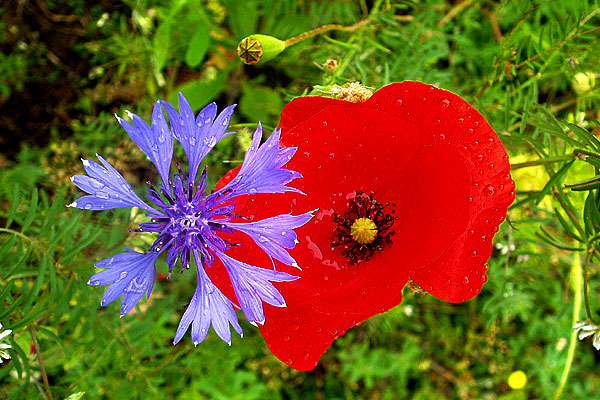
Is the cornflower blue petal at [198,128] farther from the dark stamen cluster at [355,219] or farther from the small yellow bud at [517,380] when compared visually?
the small yellow bud at [517,380]

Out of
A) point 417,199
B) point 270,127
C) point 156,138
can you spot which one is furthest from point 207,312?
point 270,127

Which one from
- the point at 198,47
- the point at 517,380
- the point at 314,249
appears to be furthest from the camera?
the point at 517,380

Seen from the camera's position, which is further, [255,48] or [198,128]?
[255,48]

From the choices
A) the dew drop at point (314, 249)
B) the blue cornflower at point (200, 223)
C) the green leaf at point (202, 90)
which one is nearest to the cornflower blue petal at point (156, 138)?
the blue cornflower at point (200, 223)

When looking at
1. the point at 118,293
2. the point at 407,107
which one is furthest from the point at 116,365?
the point at 407,107

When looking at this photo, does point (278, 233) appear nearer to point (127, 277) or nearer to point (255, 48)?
point (127, 277)

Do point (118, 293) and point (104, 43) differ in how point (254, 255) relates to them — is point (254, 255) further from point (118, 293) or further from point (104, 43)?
point (104, 43)
